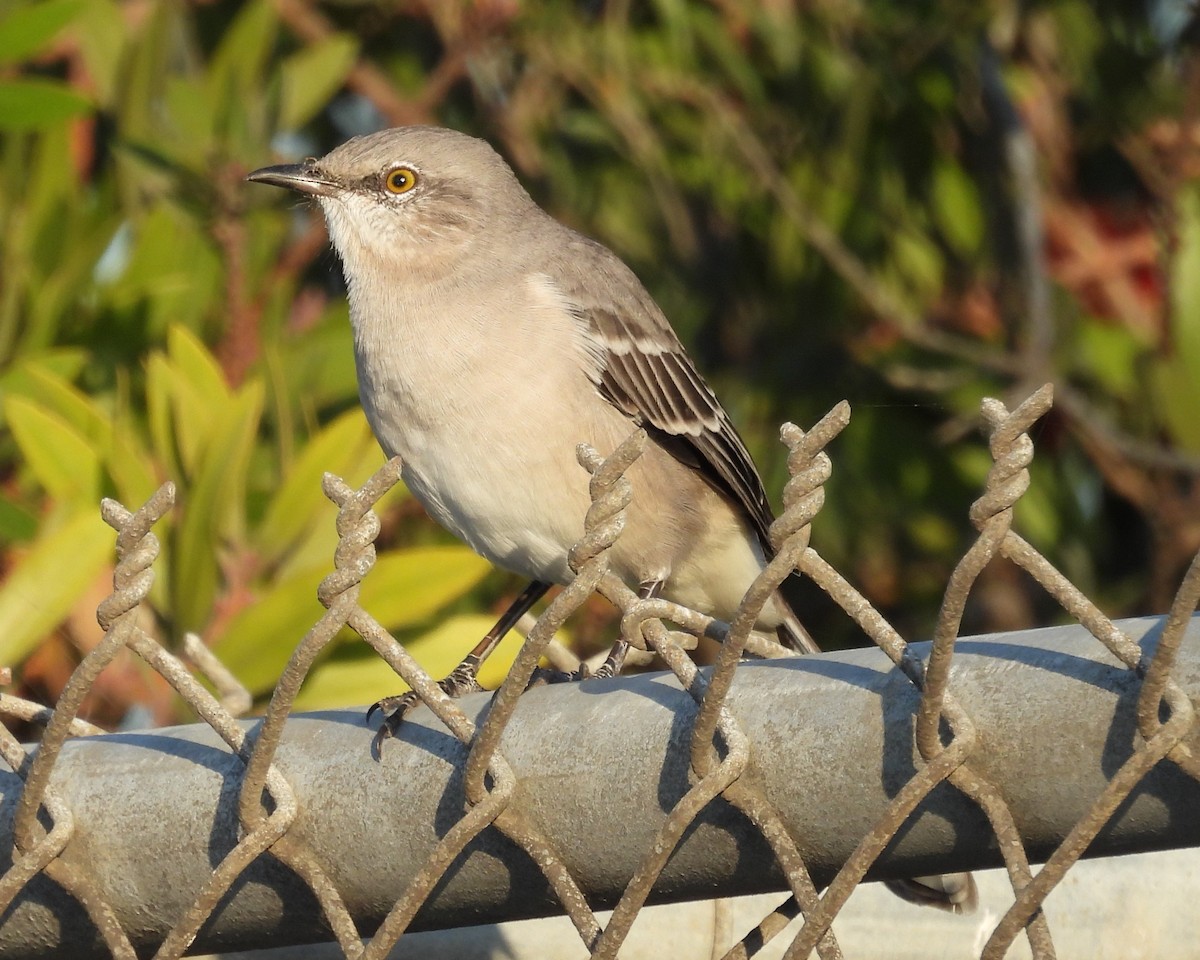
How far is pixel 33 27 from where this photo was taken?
4438mm

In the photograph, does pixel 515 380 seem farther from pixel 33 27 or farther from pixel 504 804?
pixel 504 804

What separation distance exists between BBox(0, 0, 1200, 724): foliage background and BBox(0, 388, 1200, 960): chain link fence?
6.59 ft

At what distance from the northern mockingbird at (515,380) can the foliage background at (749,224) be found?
42cm

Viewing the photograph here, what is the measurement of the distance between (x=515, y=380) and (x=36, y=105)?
1.56 meters

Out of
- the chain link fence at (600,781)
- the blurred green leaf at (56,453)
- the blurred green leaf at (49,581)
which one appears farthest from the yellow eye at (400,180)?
the chain link fence at (600,781)

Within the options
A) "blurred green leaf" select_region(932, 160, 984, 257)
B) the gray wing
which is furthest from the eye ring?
"blurred green leaf" select_region(932, 160, 984, 257)

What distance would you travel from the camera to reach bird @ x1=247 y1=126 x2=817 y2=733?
392 centimetres

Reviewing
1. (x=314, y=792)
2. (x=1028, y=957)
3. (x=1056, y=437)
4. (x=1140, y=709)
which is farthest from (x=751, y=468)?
(x=1140, y=709)

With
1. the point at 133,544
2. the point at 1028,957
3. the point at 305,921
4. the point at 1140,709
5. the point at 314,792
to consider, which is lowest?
the point at 1028,957

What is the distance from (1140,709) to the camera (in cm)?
165

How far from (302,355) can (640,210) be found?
1891 mm

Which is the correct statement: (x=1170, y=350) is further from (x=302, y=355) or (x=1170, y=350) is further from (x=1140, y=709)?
(x=1140, y=709)

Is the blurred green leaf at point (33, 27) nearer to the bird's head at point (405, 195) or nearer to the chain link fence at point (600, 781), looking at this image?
the bird's head at point (405, 195)

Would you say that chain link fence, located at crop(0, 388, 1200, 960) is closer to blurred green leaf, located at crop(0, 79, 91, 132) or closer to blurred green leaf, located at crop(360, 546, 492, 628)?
blurred green leaf, located at crop(360, 546, 492, 628)
